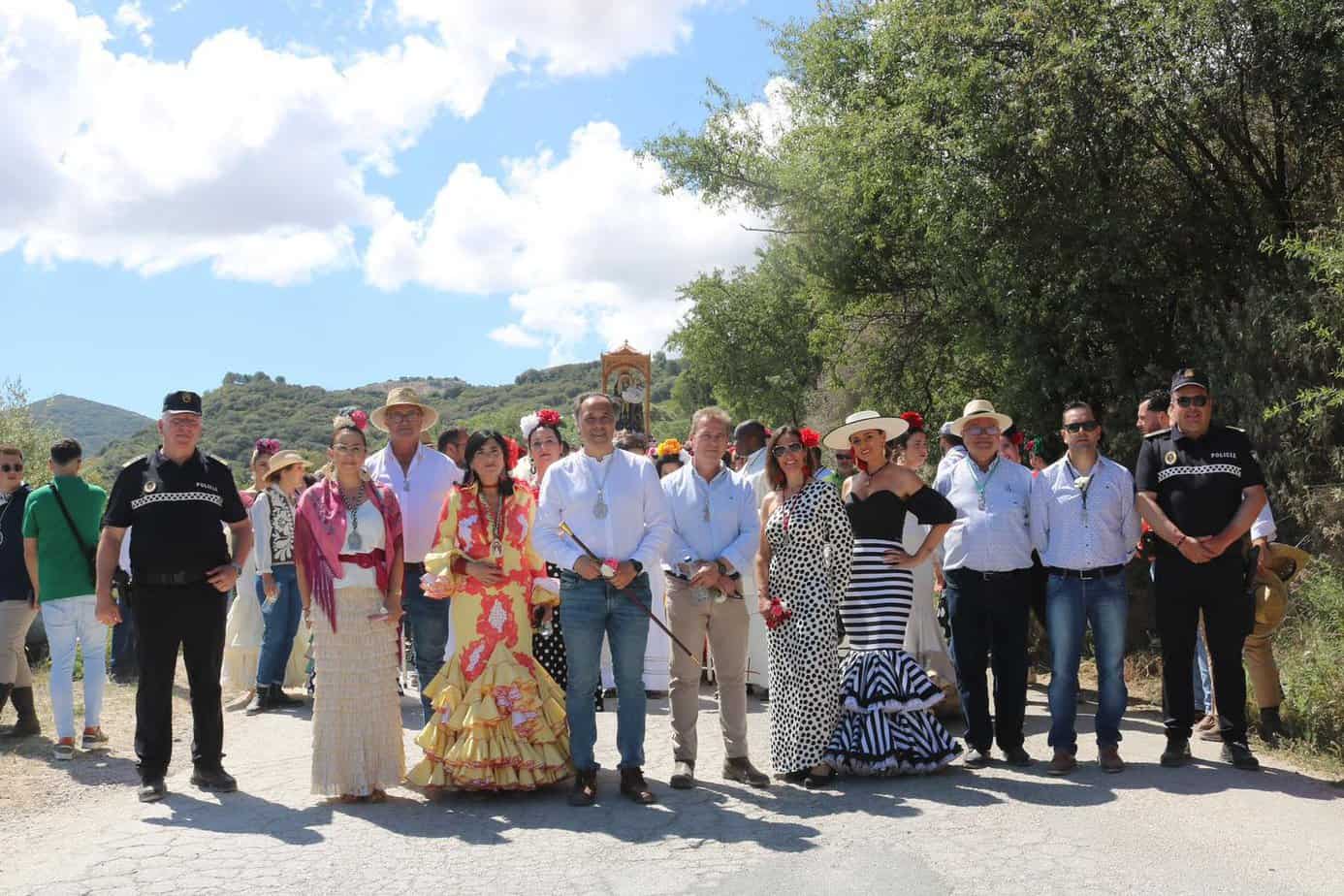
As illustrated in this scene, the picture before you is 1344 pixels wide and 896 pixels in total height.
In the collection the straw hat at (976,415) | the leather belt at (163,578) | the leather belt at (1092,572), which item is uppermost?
the straw hat at (976,415)

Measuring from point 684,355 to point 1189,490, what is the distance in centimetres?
3129

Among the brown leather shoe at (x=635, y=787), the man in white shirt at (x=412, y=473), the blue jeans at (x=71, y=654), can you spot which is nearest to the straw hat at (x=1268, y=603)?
the brown leather shoe at (x=635, y=787)

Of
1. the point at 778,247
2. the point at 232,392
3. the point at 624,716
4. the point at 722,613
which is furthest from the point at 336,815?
the point at 232,392

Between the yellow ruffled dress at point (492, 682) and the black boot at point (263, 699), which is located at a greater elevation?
the yellow ruffled dress at point (492, 682)

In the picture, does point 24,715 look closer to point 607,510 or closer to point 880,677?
point 607,510

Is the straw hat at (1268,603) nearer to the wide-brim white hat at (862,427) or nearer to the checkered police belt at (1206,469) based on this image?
the checkered police belt at (1206,469)

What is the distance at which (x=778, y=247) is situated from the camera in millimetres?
22203

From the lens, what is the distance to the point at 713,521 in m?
6.78

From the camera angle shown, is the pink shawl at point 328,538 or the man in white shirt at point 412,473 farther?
the man in white shirt at point 412,473

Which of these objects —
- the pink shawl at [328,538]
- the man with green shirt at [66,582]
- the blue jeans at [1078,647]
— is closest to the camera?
the pink shawl at [328,538]

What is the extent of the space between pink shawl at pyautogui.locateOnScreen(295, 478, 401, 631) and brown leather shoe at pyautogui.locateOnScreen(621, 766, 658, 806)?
1.75 metres

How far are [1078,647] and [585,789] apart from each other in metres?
3.20

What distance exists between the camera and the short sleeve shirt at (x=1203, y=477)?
6.93 meters

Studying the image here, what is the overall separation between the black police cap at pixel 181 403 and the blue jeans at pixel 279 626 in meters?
3.03
